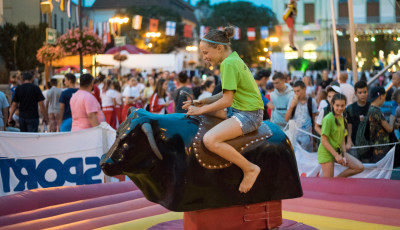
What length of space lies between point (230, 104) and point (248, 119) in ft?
0.72

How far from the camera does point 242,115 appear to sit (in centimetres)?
438

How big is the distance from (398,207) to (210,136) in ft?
8.16

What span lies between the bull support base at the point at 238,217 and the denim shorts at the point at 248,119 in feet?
2.06

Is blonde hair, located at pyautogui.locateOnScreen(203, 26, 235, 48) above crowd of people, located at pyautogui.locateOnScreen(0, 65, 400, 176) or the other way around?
above

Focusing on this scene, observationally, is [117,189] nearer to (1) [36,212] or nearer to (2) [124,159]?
(1) [36,212]

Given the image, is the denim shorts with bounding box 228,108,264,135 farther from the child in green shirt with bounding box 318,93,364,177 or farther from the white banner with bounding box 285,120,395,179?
the white banner with bounding box 285,120,395,179

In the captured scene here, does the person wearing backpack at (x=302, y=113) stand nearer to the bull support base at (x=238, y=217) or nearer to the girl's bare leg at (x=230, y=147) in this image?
the bull support base at (x=238, y=217)

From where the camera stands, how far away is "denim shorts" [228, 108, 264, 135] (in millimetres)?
4328

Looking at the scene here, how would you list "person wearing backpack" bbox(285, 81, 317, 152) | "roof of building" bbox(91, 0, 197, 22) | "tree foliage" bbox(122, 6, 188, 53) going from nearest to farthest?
"person wearing backpack" bbox(285, 81, 317, 152) < "roof of building" bbox(91, 0, 197, 22) < "tree foliage" bbox(122, 6, 188, 53)

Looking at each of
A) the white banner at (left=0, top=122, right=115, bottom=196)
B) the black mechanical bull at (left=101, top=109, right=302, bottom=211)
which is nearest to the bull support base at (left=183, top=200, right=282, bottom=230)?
the black mechanical bull at (left=101, top=109, right=302, bottom=211)

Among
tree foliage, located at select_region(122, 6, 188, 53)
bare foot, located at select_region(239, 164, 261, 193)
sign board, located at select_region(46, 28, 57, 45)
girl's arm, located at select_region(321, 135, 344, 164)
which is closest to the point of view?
bare foot, located at select_region(239, 164, 261, 193)

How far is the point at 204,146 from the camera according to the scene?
4.25 metres

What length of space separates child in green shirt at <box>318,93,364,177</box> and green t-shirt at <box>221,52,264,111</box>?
242cm

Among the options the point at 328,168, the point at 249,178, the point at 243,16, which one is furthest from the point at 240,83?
the point at 243,16
